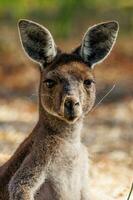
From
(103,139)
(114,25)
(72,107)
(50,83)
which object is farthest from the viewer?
(103,139)

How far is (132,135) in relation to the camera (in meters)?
12.8

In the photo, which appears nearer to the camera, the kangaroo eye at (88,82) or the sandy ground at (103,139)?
the kangaroo eye at (88,82)

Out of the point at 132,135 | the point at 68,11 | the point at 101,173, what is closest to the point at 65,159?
the point at 101,173

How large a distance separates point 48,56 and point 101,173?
11.0 ft

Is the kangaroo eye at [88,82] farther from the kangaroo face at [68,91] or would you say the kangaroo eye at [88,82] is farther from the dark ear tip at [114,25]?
the dark ear tip at [114,25]

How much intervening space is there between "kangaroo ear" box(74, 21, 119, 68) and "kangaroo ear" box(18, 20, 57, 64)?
0.25 meters

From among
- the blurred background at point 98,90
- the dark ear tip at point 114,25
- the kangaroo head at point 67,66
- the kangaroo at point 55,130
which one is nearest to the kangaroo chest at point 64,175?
the kangaroo at point 55,130

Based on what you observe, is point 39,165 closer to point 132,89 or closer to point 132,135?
point 132,135

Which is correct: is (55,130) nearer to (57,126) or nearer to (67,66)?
(57,126)

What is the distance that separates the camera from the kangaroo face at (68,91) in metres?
6.45

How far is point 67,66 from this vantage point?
22.4 feet

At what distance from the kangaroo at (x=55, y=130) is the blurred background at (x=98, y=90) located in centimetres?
51

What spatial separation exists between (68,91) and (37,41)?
0.72 metres

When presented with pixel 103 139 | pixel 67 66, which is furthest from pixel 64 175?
pixel 103 139
